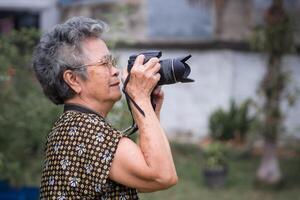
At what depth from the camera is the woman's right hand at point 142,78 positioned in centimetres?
230

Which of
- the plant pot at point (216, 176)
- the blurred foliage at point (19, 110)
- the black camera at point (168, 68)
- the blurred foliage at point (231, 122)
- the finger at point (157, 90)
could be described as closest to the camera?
the black camera at point (168, 68)

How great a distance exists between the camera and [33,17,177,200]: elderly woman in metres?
2.22

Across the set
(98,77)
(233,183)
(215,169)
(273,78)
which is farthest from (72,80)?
(233,183)

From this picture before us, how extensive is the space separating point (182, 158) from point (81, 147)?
7.81 meters

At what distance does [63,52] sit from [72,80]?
11cm

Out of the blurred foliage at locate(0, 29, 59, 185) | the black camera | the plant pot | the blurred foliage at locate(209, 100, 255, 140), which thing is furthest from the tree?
the black camera

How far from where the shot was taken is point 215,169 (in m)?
8.50

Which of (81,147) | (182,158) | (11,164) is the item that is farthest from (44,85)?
(182,158)

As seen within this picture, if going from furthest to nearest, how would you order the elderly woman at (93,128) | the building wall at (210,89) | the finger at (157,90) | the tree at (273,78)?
1. the building wall at (210,89)
2. the tree at (273,78)
3. the finger at (157,90)
4. the elderly woman at (93,128)

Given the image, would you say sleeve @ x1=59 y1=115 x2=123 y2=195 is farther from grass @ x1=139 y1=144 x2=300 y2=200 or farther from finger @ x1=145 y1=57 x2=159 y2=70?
grass @ x1=139 y1=144 x2=300 y2=200

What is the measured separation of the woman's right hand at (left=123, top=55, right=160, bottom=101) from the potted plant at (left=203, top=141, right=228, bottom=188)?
628 cm

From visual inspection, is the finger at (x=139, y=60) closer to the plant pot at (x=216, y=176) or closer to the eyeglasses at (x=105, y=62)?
the eyeglasses at (x=105, y=62)

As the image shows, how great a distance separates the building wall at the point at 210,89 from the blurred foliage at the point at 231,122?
12.8 inches

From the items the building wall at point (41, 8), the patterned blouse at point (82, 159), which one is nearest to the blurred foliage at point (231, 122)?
the building wall at point (41, 8)
